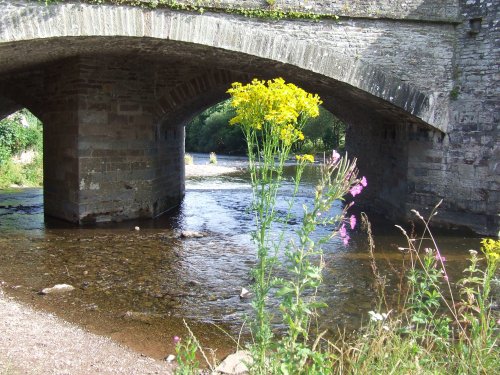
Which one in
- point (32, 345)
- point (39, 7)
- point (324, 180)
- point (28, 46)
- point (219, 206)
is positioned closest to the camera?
point (324, 180)

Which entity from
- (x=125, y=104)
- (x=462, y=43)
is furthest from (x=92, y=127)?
(x=462, y=43)

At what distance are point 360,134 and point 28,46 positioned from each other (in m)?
7.44

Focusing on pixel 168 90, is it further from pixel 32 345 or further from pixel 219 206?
pixel 32 345

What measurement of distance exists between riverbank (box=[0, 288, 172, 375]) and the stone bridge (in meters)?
3.49

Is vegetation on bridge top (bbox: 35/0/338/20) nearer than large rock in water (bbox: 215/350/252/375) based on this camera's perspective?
No

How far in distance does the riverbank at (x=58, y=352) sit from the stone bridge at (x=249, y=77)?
3485 mm

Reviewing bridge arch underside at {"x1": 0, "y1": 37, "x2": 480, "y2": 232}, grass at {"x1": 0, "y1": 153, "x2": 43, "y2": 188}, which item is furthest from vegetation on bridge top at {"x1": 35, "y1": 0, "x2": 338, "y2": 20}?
grass at {"x1": 0, "y1": 153, "x2": 43, "y2": 188}

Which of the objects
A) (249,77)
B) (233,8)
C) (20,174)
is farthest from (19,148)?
(233,8)

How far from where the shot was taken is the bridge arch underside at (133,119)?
28.0 ft

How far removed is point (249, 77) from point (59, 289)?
Result: 246 inches

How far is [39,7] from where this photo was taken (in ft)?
21.0

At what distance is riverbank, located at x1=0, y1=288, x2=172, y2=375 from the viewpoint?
3654 mm

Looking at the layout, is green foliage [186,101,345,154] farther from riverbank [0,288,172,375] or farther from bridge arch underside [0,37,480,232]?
riverbank [0,288,172,375]

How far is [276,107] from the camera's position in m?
2.79
